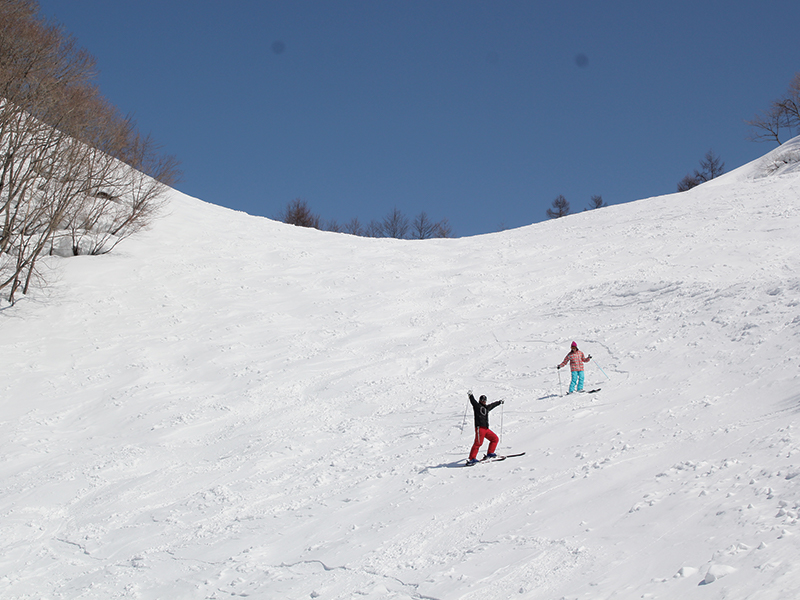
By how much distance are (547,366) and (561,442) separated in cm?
444

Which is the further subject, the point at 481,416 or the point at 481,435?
the point at 481,416

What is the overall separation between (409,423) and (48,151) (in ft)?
56.5

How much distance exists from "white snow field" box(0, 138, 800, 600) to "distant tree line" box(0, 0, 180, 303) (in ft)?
4.23

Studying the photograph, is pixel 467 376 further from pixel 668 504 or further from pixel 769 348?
pixel 668 504

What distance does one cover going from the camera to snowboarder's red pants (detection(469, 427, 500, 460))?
34.4 feet

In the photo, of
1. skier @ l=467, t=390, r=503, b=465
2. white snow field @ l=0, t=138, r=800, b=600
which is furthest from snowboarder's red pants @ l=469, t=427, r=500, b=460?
white snow field @ l=0, t=138, r=800, b=600

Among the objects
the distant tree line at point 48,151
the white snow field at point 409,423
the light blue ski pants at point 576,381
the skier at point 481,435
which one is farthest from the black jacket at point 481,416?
the distant tree line at point 48,151

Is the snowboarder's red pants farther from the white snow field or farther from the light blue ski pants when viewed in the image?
the light blue ski pants

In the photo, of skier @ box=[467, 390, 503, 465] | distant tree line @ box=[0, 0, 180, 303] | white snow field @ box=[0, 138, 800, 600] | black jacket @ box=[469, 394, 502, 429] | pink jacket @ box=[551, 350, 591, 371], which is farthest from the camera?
distant tree line @ box=[0, 0, 180, 303]

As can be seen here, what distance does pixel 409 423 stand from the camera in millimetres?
12945

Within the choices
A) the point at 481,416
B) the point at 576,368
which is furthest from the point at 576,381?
the point at 481,416

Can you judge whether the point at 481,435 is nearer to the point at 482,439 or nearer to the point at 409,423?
the point at 482,439

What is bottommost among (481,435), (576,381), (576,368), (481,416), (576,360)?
(481,435)

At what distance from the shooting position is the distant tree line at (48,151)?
772 inches
